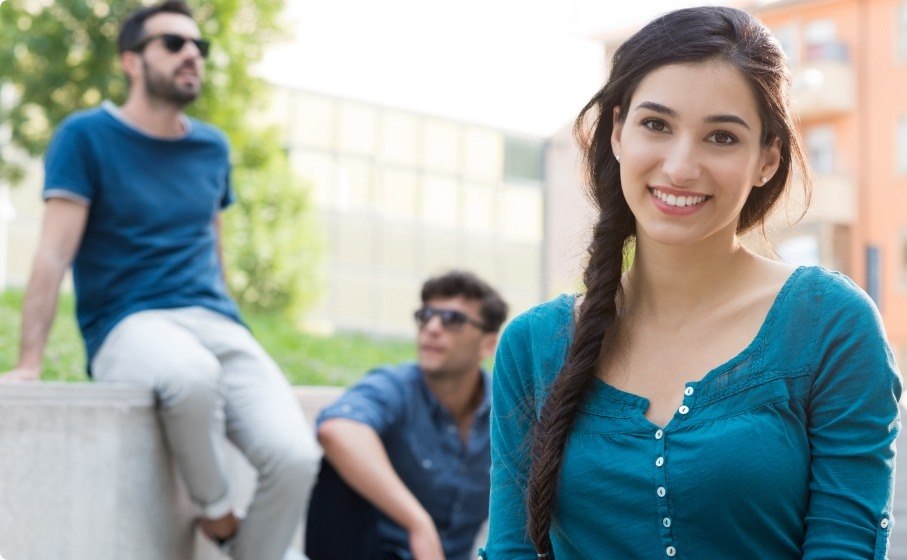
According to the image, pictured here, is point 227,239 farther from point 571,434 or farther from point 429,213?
point 571,434

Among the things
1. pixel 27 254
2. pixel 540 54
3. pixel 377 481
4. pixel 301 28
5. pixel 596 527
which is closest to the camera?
pixel 596 527

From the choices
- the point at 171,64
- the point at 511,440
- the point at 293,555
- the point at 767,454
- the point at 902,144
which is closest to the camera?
the point at 767,454

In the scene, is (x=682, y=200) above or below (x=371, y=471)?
above

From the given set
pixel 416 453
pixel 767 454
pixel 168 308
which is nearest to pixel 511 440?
pixel 767 454

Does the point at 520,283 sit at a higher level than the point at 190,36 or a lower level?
lower

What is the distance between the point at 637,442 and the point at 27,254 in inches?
972

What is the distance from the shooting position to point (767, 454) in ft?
7.72

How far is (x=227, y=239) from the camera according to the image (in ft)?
68.6

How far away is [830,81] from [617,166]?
33583 millimetres

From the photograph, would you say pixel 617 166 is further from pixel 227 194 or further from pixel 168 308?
pixel 227 194

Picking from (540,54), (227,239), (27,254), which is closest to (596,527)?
(540,54)

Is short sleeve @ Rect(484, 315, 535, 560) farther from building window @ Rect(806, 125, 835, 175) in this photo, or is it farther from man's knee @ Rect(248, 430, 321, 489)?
building window @ Rect(806, 125, 835, 175)

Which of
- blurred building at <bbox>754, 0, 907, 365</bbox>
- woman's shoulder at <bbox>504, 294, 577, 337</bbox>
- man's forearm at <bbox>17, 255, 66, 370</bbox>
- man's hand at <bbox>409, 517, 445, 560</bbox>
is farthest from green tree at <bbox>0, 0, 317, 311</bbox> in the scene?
blurred building at <bbox>754, 0, 907, 365</bbox>

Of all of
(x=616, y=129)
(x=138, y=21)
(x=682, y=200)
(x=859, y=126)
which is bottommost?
(x=682, y=200)
